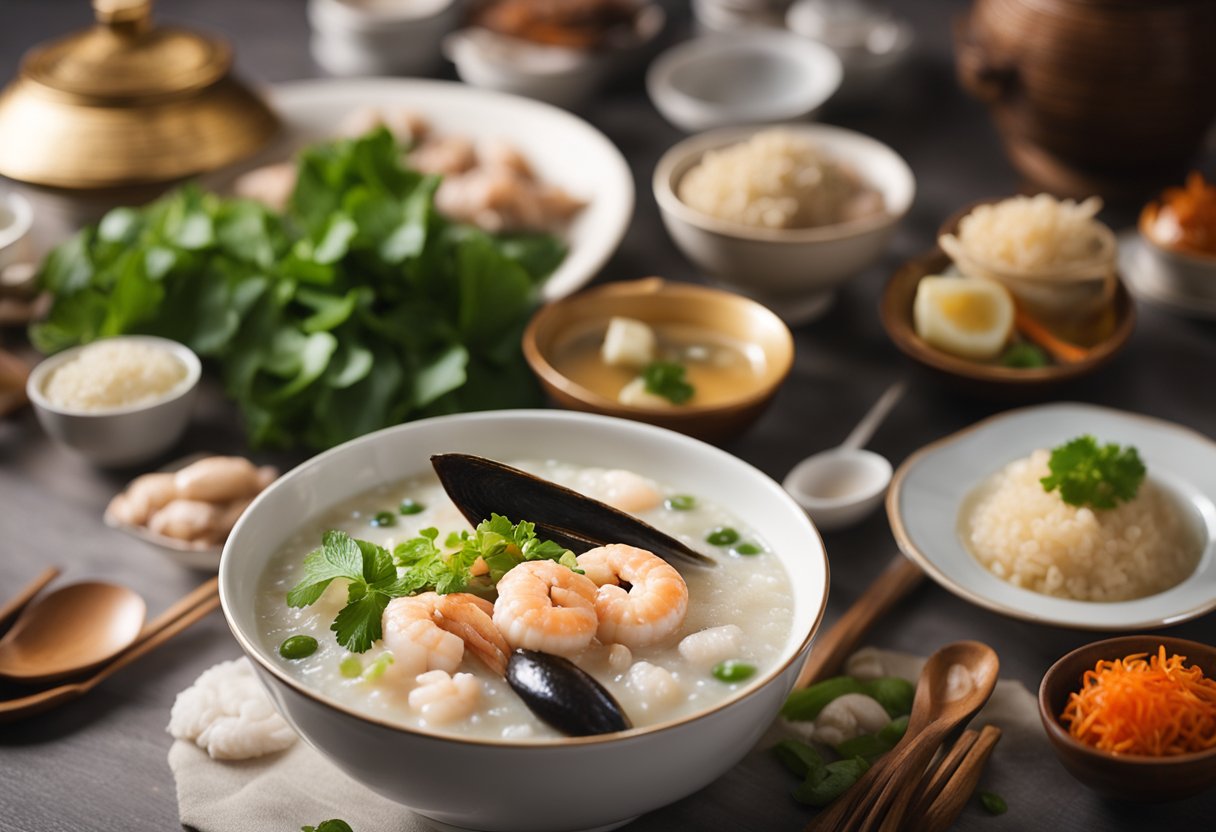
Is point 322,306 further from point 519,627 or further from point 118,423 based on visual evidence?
point 519,627

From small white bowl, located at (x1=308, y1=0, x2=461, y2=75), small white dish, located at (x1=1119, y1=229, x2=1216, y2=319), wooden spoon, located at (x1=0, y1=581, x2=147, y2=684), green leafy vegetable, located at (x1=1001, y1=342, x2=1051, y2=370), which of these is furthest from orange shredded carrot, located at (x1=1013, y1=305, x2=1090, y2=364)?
small white bowl, located at (x1=308, y1=0, x2=461, y2=75)

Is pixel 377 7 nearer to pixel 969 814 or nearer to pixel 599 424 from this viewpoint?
pixel 599 424

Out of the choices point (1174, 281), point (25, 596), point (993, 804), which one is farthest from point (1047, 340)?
point (25, 596)

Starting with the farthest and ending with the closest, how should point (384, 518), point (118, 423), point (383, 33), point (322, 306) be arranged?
point (383, 33), point (322, 306), point (118, 423), point (384, 518)

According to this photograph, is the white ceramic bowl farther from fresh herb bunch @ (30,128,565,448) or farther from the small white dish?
the small white dish

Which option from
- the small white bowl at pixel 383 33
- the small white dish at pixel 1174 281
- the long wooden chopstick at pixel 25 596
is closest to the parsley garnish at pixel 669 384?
the long wooden chopstick at pixel 25 596
